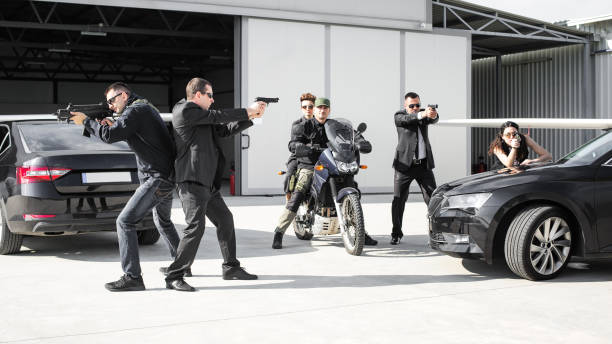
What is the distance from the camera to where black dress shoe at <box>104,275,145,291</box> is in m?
5.56

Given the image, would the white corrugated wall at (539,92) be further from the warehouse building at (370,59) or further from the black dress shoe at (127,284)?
the black dress shoe at (127,284)

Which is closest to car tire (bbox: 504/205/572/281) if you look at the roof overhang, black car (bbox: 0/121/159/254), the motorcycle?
the motorcycle

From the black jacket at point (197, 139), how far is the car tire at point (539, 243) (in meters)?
2.39

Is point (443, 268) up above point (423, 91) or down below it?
below

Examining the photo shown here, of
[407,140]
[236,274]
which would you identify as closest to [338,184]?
[407,140]

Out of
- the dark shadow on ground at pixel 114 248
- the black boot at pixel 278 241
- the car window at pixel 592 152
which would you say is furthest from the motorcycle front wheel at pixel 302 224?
the car window at pixel 592 152

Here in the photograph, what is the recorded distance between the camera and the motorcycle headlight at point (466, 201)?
19.6ft

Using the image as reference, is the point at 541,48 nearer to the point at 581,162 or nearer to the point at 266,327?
the point at 581,162

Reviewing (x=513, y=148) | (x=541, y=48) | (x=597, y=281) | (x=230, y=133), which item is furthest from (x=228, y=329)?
(x=541, y=48)

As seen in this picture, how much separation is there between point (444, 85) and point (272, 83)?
4891 millimetres

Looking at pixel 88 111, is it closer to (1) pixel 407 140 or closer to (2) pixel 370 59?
(1) pixel 407 140

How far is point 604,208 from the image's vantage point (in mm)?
5918

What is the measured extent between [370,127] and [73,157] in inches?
449

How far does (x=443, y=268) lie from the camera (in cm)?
663
